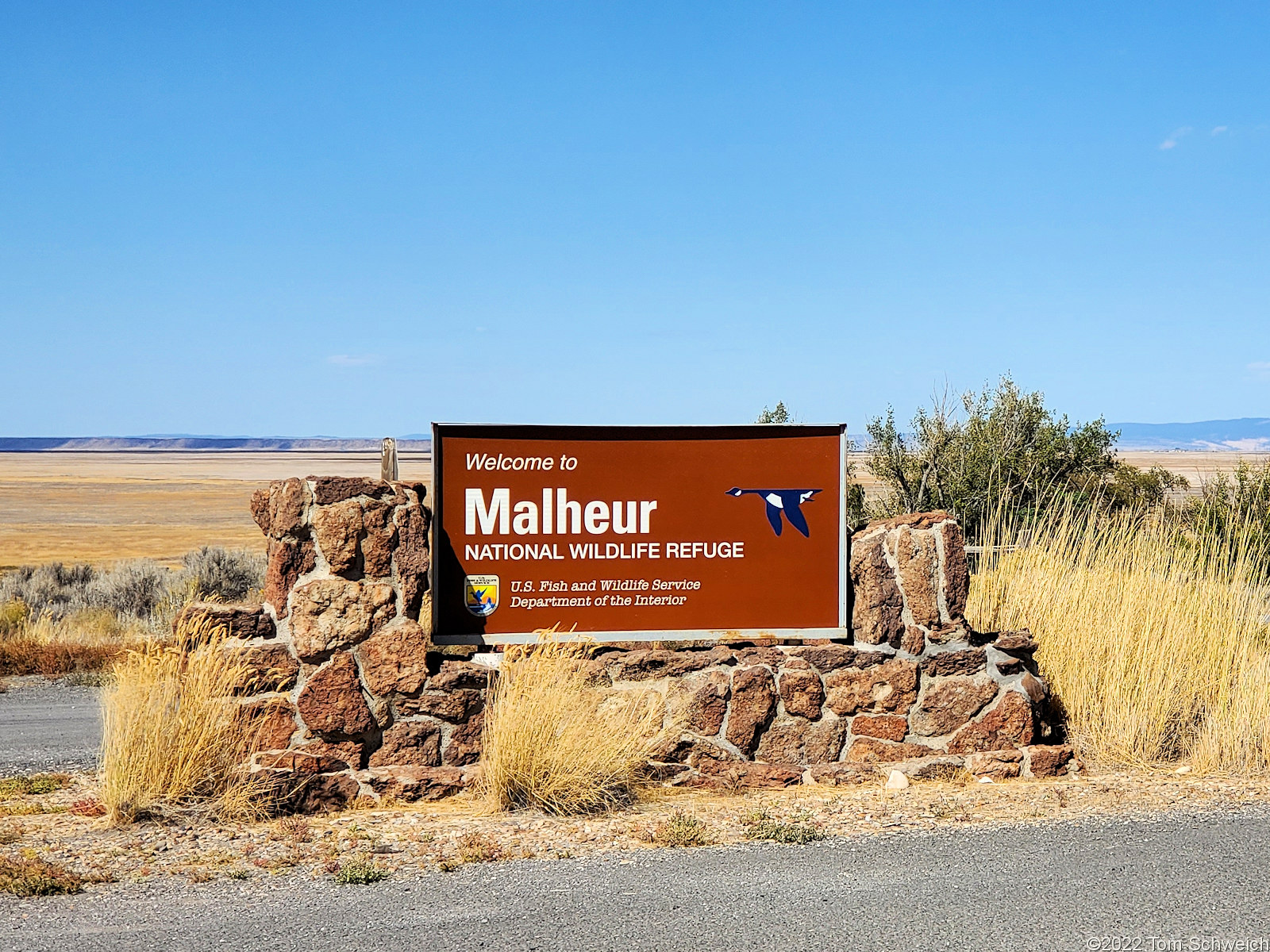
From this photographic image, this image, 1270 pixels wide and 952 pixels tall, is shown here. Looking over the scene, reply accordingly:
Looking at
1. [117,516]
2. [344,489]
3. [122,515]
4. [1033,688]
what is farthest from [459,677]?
[122,515]

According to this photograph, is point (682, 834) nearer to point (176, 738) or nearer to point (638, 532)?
point (638, 532)

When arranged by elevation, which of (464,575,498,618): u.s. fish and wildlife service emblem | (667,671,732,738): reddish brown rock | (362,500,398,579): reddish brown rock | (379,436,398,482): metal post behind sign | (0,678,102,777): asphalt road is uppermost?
(379,436,398,482): metal post behind sign

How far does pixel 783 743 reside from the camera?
305 inches

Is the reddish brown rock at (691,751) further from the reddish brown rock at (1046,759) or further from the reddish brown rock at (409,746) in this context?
the reddish brown rock at (1046,759)

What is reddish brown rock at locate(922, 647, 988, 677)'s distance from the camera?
7.92m

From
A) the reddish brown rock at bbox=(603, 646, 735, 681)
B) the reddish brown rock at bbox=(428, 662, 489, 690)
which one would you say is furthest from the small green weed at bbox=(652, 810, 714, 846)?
the reddish brown rock at bbox=(428, 662, 489, 690)

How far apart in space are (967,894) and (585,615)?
3.24m

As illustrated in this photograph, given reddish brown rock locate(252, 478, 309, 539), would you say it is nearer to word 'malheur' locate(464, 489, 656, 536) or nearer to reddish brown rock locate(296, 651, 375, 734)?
reddish brown rock locate(296, 651, 375, 734)

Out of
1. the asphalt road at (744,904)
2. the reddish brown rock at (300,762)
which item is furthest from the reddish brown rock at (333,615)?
the asphalt road at (744,904)

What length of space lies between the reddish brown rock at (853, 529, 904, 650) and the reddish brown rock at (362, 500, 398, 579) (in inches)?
119

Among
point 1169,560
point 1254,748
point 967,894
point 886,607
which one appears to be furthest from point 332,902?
point 1169,560

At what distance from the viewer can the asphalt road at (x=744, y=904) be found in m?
4.84

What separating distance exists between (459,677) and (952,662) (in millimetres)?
3185

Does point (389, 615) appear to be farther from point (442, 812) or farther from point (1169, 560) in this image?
point (1169, 560)
